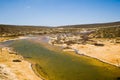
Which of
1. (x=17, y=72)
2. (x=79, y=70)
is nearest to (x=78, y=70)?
(x=79, y=70)

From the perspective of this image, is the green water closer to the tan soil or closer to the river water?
the river water

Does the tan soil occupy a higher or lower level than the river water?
higher

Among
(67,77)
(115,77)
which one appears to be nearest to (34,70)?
(67,77)

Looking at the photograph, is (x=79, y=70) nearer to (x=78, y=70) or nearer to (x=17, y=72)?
(x=78, y=70)

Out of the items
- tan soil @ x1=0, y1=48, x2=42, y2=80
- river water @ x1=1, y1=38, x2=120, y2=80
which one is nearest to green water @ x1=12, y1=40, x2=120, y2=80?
river water @ x1=1, y1=38, x2=120, y2=80

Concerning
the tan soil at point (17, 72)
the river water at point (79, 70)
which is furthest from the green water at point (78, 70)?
the tan soil at point (17, 72)

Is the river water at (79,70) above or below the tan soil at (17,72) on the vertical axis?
below

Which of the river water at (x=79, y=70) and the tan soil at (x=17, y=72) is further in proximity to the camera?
the river water at (x=79, y=70)

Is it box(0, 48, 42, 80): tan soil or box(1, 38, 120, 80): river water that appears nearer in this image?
box(0, 48, 42, 80): tan soil

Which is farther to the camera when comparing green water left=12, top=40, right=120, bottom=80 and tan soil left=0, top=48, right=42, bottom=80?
green water left=12, top=40, right=120, bottom=80

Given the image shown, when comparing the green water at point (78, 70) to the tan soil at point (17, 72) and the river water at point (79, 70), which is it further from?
the tan soil at point (17, 72)

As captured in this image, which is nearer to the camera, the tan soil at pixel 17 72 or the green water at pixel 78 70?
the tan soil at pixel 17 72
